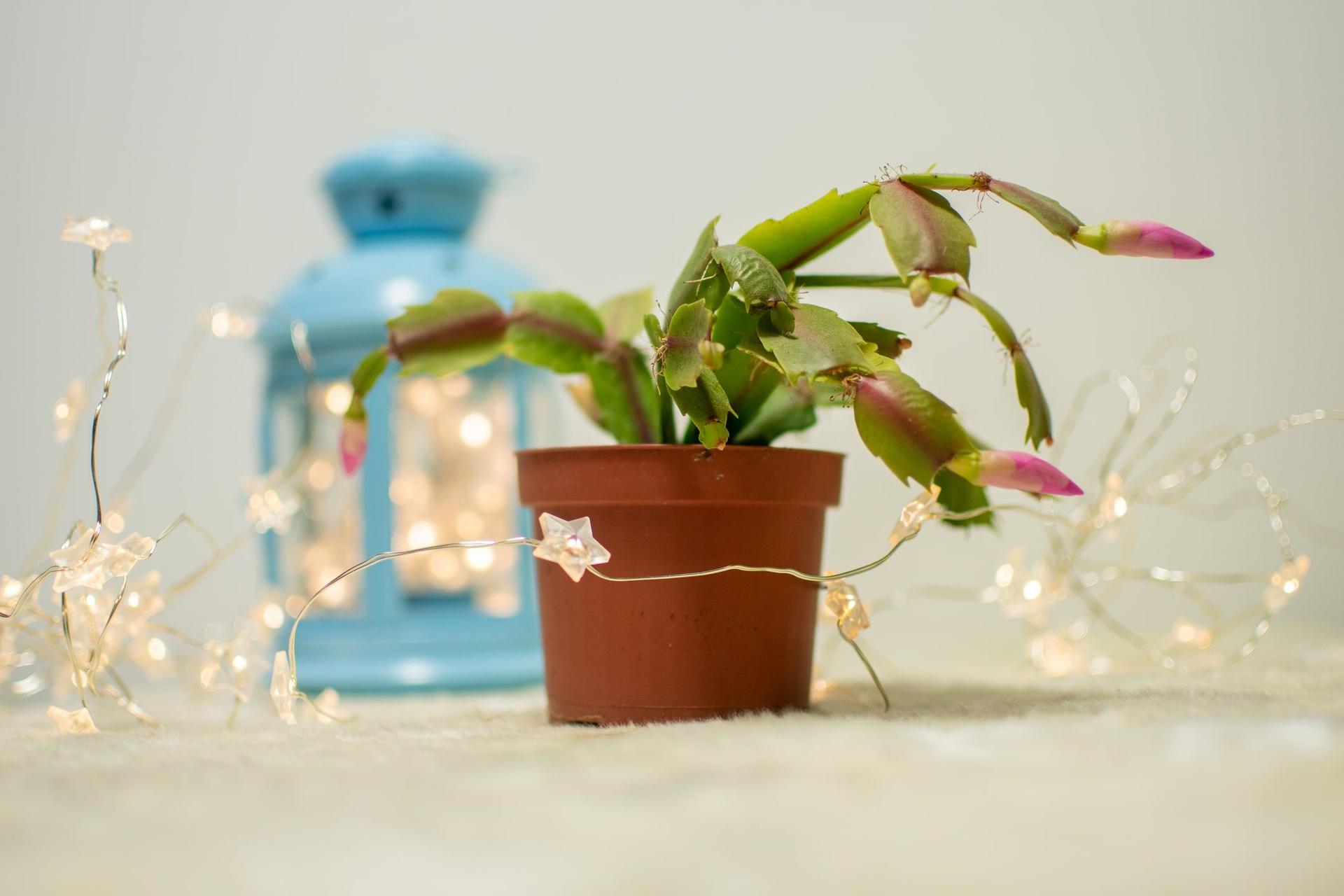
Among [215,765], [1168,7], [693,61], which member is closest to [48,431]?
[693,61]

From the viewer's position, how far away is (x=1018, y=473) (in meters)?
0.63

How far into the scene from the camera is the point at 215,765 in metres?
0.58

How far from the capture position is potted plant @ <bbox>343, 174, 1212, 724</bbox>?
2.16 feet

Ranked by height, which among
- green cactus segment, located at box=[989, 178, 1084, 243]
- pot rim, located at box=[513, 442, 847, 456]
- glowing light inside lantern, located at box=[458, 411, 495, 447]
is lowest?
glowing light inside lantern, located at box=[458, 411, 495, 447]

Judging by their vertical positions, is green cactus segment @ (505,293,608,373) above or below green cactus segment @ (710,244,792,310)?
below

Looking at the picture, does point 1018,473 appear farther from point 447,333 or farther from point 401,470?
point 401,470

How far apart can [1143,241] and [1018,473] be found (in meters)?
0.14

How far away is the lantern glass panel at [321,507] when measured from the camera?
1.19m

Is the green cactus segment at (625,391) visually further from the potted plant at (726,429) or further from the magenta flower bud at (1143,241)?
the magenta flower bud at (1143,241)

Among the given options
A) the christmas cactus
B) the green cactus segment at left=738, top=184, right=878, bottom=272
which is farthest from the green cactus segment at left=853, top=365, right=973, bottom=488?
the green cactus segment at left=738, top=184, right=878, bottom=272

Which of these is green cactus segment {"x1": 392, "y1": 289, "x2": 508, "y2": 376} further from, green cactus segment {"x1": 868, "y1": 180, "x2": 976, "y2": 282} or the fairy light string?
green cactus segment {"x1": 868, "y1": 180, "x2": 976, "y2": 282}

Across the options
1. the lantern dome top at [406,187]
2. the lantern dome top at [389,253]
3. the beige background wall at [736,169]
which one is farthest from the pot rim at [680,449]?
the beige background wall at [736,169]

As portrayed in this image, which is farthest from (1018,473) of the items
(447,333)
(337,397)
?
(337,397)

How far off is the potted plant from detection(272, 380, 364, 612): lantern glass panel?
35 cm
